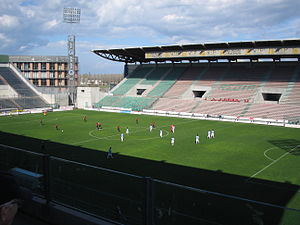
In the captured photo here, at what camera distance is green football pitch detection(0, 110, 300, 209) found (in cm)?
1981

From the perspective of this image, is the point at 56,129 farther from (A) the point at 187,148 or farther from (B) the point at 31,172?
(B) the point at 31,172

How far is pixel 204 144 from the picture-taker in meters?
27.5

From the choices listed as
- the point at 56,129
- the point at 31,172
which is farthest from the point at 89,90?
the point at 31,172

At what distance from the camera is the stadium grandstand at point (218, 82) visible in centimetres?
4838

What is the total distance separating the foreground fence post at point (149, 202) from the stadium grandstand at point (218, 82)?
1610 inches

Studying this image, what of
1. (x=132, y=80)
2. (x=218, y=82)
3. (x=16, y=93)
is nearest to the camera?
(x=218, y=82)

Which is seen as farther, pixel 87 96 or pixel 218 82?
pixel 87 96

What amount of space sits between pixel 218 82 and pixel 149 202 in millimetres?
55450

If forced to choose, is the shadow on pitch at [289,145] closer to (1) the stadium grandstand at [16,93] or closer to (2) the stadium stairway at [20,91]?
(1) the stadium grandstand at [16,93]

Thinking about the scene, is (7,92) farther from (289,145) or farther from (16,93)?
(289,145)

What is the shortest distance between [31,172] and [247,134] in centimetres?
A: 2942

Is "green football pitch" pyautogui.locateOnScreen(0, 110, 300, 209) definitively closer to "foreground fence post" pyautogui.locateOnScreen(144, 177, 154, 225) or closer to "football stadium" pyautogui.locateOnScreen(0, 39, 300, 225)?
"football stadium" pyautogui.locateOnScreen(0, 39, 300, 225)

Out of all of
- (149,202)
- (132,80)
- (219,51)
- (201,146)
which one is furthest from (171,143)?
(132,80)

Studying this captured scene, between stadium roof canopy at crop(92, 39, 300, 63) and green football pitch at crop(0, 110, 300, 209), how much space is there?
56.4 ft
